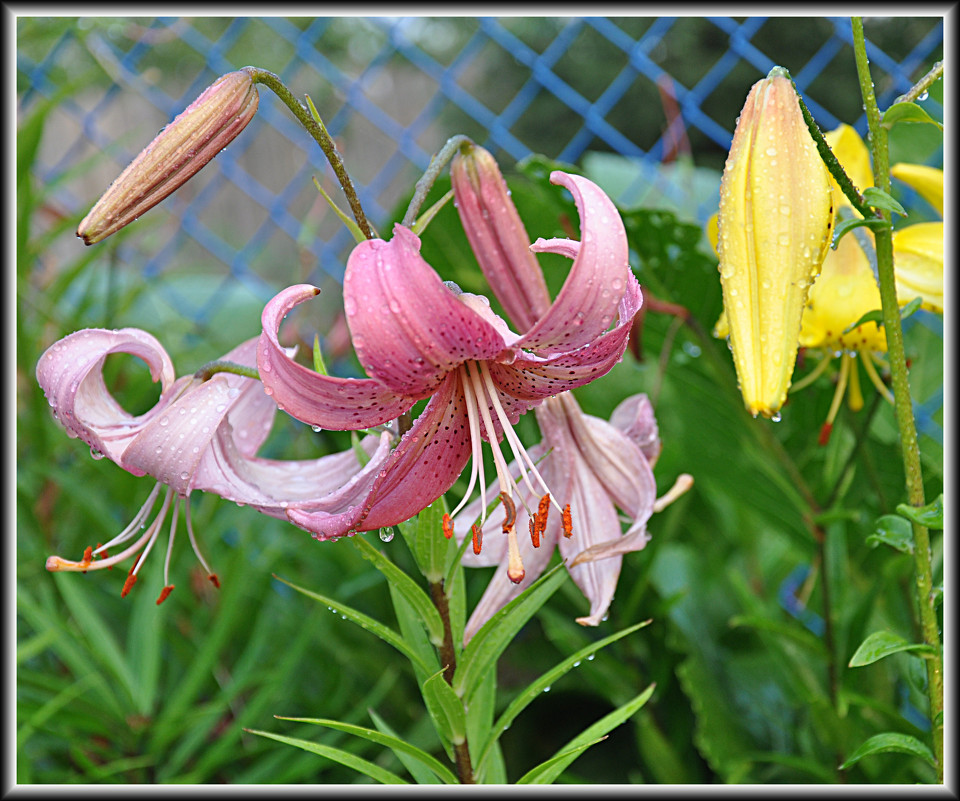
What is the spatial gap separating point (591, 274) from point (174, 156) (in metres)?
0.16

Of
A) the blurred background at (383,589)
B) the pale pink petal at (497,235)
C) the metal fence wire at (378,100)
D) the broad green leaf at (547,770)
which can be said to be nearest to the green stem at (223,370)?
the pale pink petal at (497,235)

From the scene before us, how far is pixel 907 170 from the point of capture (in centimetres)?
45

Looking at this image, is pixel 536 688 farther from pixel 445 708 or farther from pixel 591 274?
pixel 591 274

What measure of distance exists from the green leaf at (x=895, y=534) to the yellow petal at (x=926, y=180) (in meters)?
0.19

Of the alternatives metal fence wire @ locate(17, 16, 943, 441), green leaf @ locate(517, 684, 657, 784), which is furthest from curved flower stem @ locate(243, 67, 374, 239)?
metal fence wire @ locate(17, 16, 943, 441)

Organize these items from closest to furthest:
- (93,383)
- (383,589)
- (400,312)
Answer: (400,312) < (93,383) < (383,589)

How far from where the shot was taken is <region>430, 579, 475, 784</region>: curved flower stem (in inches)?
14.0

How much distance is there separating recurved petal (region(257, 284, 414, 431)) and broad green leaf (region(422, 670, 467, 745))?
111 mm

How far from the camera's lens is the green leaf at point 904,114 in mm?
321

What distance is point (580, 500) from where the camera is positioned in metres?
0.39

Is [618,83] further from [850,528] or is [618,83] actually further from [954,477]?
[954,477]

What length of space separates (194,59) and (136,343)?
3.80m

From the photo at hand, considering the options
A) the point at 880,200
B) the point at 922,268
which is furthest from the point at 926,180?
the point at 880,200

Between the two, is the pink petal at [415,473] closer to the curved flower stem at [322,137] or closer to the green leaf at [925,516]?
the curved flower stem at [322,137]
